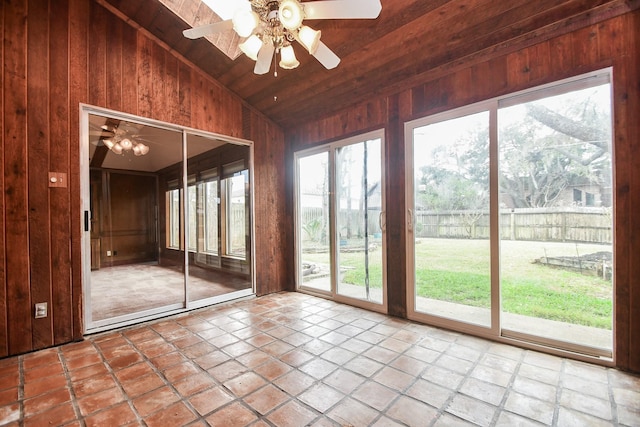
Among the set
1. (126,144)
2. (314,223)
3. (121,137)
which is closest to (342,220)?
(314,223)

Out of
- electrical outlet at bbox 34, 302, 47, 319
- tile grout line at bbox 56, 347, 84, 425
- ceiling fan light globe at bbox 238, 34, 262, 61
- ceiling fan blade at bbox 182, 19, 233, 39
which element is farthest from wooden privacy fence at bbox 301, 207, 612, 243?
electrical outlet at bbox 34, 302, 47, 319

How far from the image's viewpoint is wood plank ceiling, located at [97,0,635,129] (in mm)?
2086

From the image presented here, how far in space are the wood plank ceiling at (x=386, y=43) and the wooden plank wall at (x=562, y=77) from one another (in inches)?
3.4

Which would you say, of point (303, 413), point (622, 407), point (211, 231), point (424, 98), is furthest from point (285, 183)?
point (622, 407)

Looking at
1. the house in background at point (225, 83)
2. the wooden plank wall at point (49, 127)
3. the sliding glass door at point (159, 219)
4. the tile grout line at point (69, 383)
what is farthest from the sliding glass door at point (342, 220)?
the tile grout line at point (69, 383)

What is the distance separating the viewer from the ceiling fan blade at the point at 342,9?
1.63m

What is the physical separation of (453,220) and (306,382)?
6.67ft

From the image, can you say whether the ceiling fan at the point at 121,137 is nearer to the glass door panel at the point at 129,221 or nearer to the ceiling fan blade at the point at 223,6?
the glass door panel at the point at 129,221

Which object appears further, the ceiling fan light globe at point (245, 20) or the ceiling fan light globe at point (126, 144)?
the ceiling fan light globe at point (126, 144)

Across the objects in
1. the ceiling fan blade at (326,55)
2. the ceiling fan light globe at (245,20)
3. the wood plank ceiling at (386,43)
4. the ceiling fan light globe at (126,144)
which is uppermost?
the wood plank ceiling at (386,43)

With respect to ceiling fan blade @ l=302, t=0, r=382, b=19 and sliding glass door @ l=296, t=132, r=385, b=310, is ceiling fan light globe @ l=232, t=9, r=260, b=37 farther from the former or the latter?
sliding glass door @ l=296, t=132, r=385, b=310

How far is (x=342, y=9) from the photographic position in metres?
1.70

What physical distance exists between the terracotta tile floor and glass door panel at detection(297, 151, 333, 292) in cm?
134

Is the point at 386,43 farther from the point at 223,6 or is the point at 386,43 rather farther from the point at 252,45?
the point at 223,6
